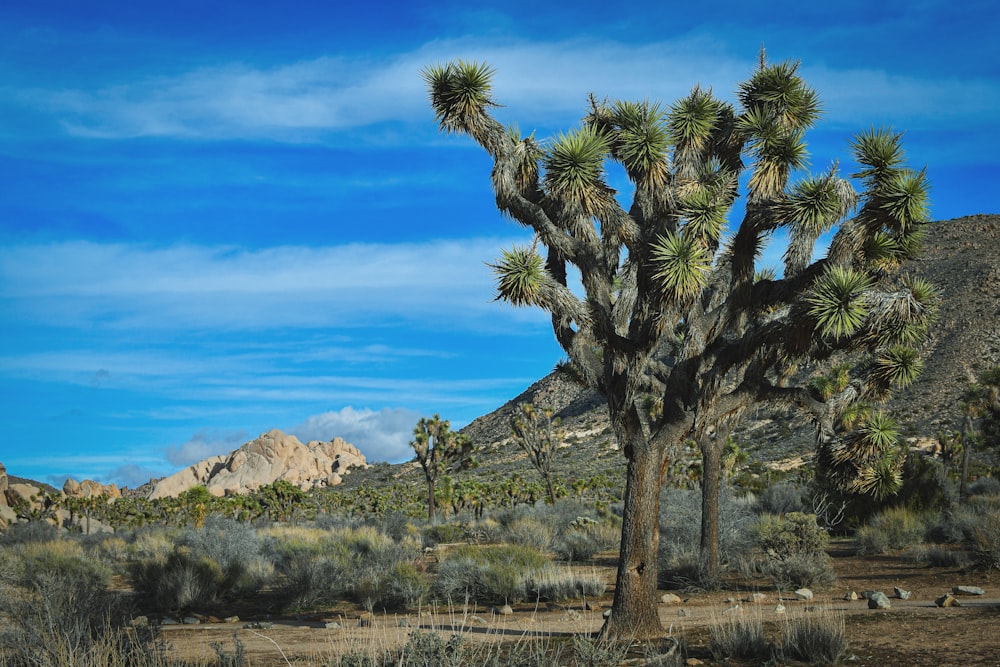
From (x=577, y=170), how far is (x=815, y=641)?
22.0ft

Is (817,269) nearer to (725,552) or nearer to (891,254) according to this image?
(891,254)

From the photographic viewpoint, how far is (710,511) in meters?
17.9

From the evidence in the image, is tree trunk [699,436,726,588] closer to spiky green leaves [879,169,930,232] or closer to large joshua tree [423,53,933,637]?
large joshua tree [423,53,933,637]

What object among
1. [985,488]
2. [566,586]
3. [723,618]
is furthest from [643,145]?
[985,488]

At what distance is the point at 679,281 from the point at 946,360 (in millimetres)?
51946

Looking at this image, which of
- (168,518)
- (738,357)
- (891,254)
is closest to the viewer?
(738,357)

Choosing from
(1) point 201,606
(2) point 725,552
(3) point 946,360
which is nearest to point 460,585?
(1) point 201,606

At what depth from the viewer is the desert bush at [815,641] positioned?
1007 cm

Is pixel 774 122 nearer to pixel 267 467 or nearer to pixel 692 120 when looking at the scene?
pixel 692 120

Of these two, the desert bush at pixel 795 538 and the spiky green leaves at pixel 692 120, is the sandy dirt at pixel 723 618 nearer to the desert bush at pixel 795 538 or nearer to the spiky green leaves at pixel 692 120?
the desert bush at pixel 795 538

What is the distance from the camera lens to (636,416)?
12.3 m

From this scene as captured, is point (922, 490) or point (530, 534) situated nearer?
point (530, 534)

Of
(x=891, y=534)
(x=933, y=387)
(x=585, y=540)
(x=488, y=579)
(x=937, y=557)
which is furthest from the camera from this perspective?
(x=933, y=387)

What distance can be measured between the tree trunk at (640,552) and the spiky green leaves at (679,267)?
2.33 metres
